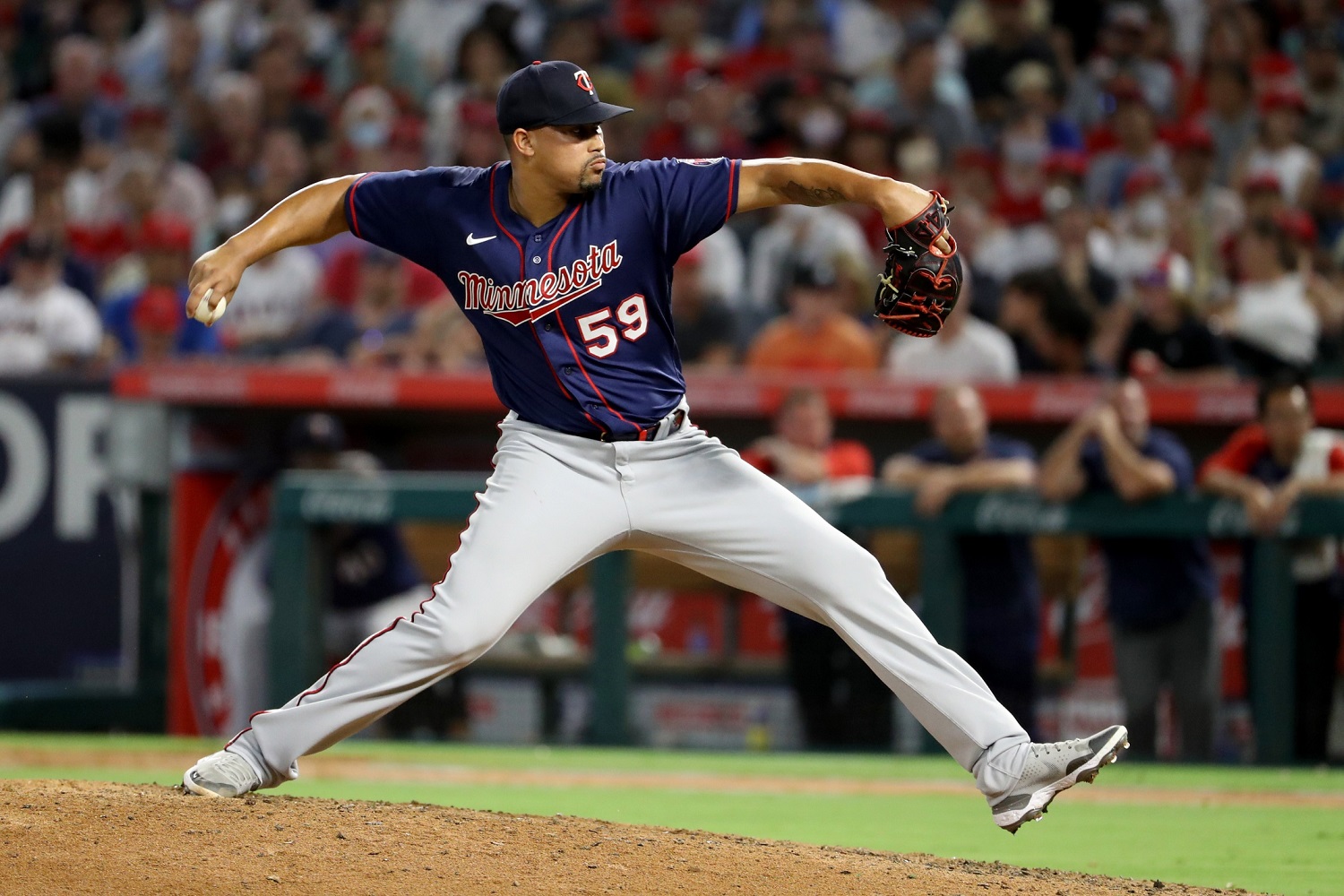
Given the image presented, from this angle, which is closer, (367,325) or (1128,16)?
(367,325)

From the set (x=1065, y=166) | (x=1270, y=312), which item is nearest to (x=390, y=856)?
(x=1270, y=312)

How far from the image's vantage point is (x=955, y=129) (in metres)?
11.4

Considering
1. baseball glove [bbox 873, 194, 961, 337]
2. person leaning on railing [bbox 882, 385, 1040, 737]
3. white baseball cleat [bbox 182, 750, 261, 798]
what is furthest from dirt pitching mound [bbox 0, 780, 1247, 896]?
person leaning on railing [bbox 882, 385, 1040, 737]

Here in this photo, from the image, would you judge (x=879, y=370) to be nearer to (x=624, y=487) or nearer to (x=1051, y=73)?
(x=1051, y=73)

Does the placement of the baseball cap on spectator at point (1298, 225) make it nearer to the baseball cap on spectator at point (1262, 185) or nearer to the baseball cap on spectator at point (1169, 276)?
the baseball cap on spectator at point (1262, 185)

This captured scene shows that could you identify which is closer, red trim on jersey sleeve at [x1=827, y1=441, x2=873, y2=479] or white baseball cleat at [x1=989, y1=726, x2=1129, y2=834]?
white baseball cleat at [x1=989, y1=726, x2=1129, y2=834]

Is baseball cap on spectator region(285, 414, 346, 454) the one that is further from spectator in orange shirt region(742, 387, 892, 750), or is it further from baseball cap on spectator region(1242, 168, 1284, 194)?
baseball cap on spectator region(1242, 168, 1284, 194)

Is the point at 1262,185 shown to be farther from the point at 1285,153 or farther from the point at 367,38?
the point at 367,38

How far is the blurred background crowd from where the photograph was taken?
30.1ft

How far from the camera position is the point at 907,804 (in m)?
6.32

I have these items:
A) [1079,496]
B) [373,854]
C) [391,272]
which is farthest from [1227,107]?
[373,854]

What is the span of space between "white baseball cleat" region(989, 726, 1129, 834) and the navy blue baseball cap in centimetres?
175

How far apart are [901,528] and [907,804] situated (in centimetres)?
198

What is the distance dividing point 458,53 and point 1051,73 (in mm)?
3982
